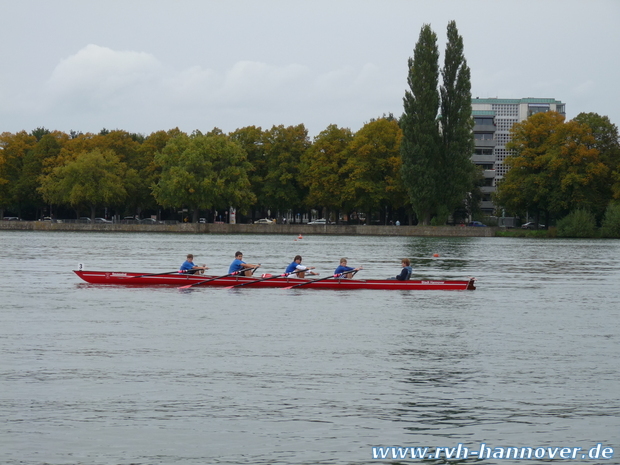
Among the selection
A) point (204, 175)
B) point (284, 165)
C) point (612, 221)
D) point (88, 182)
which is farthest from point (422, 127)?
point (88, 182)

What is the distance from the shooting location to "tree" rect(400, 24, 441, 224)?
10406 cm

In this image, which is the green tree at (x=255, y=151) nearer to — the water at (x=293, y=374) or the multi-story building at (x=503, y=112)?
the multi-story building at (x=503, y=112)

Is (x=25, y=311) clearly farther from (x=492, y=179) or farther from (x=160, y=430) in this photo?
(x=492, y=179)

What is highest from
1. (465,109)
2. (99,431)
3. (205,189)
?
(465,109)

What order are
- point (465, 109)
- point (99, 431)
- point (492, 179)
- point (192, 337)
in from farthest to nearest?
1. point (492, 179)
2. point (465, 109)
3. point (192, 337)
4. point (99, 431)

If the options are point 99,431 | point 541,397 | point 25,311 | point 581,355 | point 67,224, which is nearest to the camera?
point 99,431

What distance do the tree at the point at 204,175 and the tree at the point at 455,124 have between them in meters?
33.1

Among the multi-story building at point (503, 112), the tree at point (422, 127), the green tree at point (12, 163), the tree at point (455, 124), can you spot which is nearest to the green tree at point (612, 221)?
the tree at point (455, 124)

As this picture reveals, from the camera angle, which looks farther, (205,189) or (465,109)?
(205,189)

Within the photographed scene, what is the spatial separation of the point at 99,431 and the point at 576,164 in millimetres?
104665

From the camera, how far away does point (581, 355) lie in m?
23.6

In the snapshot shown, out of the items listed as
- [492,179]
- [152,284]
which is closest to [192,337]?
[152,284]

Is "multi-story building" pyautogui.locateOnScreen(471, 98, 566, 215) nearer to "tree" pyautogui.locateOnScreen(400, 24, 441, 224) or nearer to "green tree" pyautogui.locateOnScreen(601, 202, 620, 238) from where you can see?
"green tree" pyautogui.locateOnScreen(601, 202, 620, 238)

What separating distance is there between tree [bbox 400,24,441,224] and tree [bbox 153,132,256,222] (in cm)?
3047
